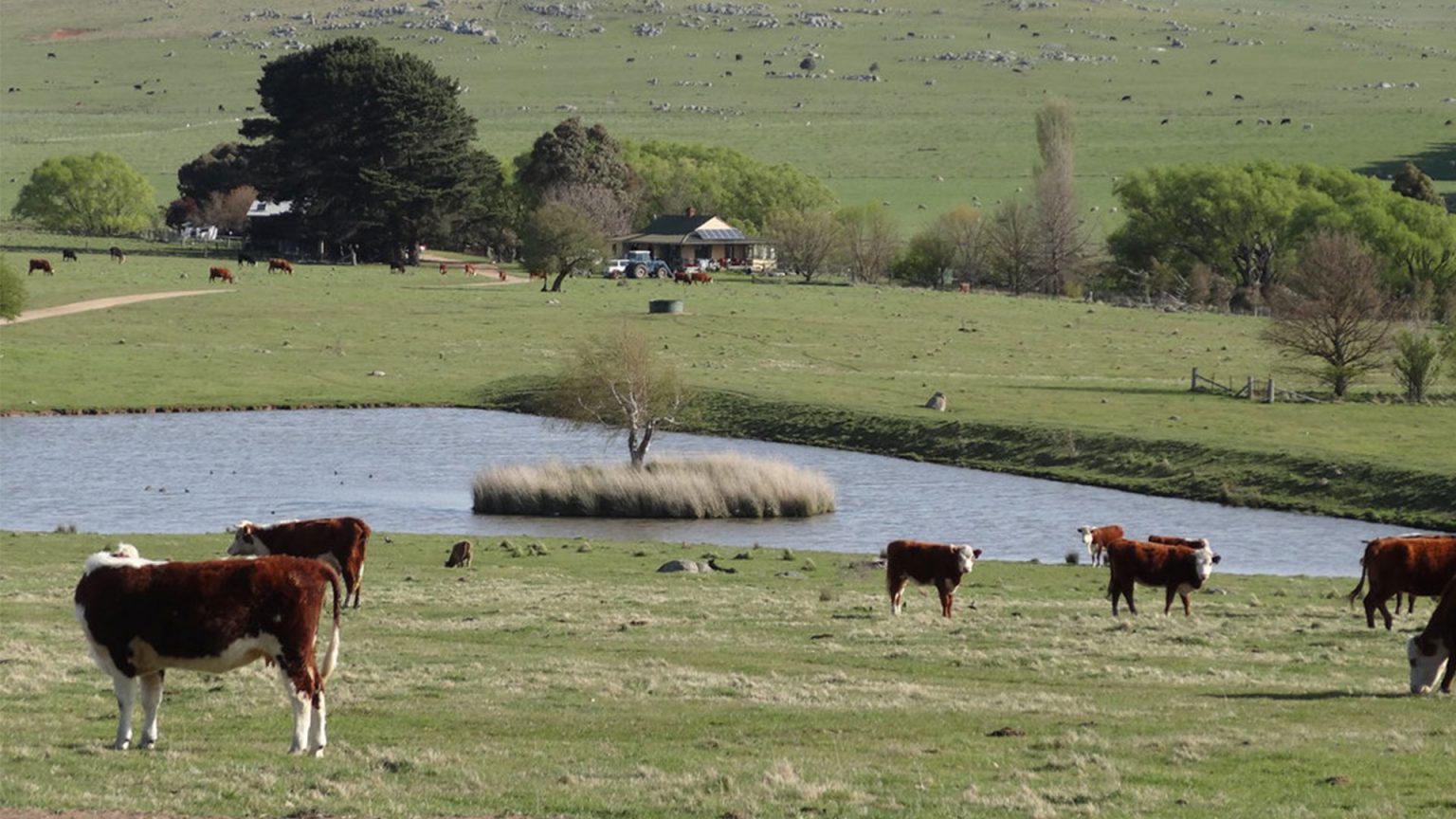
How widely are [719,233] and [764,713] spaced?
11942 cm

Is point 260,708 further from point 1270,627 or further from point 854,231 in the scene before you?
point 854,231

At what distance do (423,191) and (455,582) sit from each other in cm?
8575

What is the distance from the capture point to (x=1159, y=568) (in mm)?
28516

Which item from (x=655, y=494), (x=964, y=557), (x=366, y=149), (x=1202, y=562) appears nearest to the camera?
(x=1202, y=562)

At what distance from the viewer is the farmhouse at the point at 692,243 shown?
13575 cm

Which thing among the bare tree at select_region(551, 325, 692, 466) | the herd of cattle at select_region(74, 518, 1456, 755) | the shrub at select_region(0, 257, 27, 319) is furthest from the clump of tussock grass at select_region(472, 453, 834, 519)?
the shrub at select_region(0, 257, 27, 319)

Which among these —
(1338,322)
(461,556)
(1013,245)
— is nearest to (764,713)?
(461,556)

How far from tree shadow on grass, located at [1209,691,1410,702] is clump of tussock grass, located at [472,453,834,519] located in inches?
1110

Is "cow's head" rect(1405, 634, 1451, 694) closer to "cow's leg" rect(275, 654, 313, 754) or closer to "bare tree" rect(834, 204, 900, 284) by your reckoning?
"cow's leg" rect(275, 654, 313, 754)

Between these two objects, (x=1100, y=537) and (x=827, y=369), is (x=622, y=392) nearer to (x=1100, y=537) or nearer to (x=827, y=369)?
(x=1100, y=537)

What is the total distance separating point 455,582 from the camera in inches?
1276

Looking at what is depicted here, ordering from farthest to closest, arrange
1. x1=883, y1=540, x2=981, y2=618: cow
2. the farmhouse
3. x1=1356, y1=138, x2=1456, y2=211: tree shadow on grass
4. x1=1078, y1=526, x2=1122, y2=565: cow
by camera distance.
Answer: x1=1356, y1=138, x2=1456, y2=211: tree shadow on grass < the farmhouse < x1=1078, y1=526, x2=1122, y2=565: cow < x1=883, y1=540, x2=981, y2=618: cow

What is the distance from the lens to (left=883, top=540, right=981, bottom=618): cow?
93.7 feet

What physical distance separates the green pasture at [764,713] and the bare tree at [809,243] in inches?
3556
